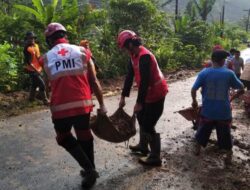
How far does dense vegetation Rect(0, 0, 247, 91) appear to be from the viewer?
11.9m

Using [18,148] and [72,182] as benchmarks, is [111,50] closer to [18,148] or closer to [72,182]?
[18,148]

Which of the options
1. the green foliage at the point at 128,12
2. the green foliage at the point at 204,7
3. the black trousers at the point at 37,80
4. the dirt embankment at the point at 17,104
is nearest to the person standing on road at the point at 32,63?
the black trousers at the point at 37,80

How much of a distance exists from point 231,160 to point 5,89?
22.8 feet

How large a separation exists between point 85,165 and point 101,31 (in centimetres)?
1136

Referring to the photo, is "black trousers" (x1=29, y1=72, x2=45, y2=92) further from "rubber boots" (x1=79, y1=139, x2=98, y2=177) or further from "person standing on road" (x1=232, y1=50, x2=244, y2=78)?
"person standing on road" (x1=232, y1=50, x2=244, y2=78)

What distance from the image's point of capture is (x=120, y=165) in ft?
19.2

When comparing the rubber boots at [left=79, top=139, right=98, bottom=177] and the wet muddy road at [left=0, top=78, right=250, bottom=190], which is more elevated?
the rubber boots at [left=79, top=139, right=98, bottom=177]

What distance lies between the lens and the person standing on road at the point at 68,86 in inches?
178

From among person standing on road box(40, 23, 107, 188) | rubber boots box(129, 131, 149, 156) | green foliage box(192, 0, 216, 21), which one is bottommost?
green foliage box(192, 0, 216, 21)

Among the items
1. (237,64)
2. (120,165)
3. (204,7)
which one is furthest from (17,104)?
(204,7)

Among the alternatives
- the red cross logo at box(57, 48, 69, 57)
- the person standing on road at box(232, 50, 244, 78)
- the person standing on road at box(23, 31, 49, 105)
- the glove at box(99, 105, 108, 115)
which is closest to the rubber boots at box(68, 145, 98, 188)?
the glove at box(99, 105, 108, 115)

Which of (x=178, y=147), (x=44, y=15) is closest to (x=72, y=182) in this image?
(x=178, y=147)

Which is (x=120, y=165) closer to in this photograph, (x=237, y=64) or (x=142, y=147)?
(x=142, y=147)

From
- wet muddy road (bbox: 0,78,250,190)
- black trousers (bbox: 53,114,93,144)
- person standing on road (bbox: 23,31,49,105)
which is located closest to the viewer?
black trousers (bbox: 53,114,93,144)
